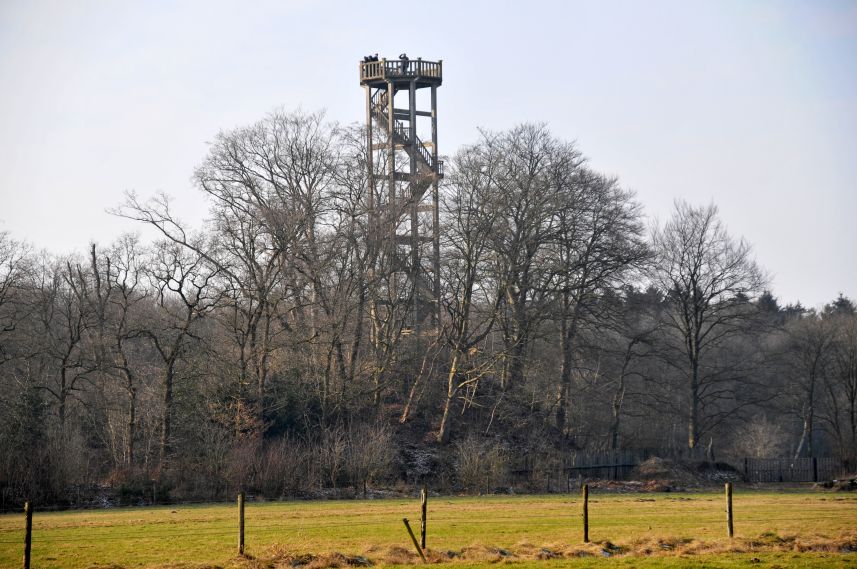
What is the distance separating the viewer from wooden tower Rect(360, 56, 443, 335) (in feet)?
158

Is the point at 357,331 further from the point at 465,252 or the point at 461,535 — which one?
the point at 461,535

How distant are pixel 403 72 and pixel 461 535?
35.4m

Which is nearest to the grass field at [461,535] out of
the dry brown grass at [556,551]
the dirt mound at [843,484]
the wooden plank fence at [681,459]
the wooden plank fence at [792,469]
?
the dry brown grass at [556,551]

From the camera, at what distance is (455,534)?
2372 cm

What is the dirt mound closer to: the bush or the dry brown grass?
the bush

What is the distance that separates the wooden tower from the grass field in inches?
634

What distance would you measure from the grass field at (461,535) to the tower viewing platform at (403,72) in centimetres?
2685

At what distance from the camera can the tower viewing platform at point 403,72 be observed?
53.8 meters

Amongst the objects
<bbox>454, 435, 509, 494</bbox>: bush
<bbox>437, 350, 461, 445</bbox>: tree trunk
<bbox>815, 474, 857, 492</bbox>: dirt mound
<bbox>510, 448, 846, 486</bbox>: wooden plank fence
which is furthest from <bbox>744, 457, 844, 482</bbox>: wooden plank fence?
<bbox>454, 435, 509, 494</bbox>: bush

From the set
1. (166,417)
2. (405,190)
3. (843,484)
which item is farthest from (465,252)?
(843,484)

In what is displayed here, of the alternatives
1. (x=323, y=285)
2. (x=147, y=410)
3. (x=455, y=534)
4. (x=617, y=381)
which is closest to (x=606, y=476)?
(x=617, y=381)

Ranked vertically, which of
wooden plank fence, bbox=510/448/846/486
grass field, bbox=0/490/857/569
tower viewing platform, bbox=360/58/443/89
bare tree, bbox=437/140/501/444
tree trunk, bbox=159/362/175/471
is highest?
tower viewing platform, bbox=360/58/443/89

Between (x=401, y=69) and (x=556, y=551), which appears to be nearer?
(x=556, y=551)

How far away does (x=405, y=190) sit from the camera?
48719 mm
